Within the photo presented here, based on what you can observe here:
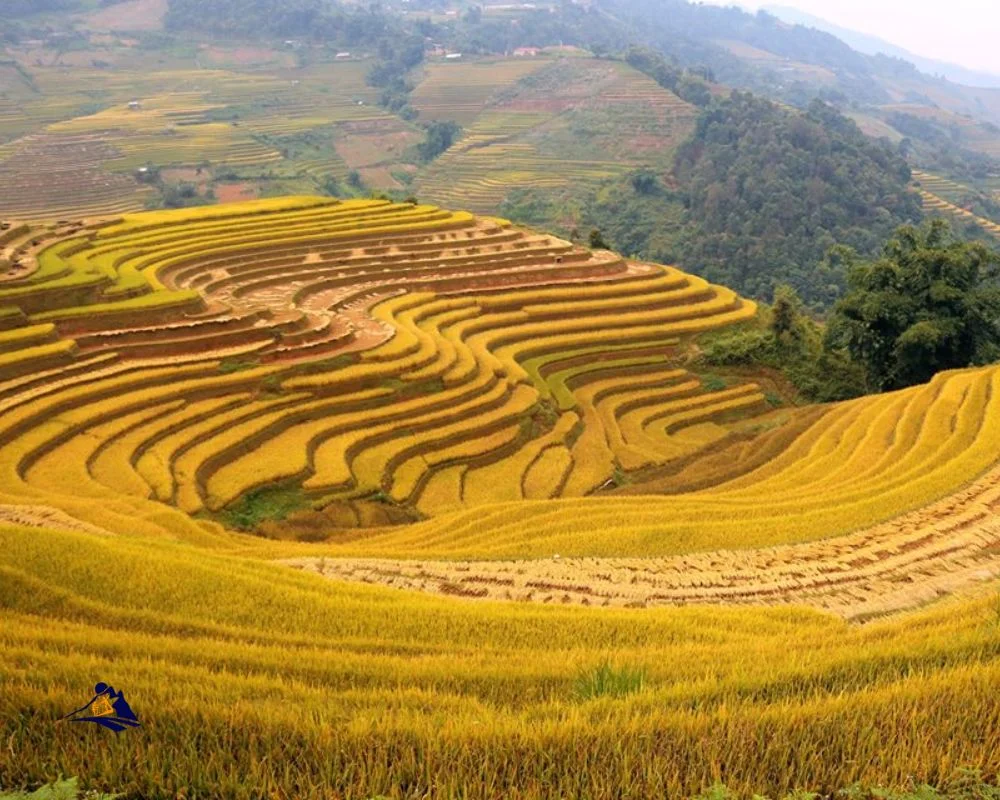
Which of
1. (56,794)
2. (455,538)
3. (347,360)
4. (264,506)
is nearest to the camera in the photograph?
(56,794)

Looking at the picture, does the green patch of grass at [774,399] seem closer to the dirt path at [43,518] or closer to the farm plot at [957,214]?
the dirt path at [43,518]

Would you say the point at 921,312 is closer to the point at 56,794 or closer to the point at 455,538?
the point at 455,538

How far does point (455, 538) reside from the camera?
12.0 meters

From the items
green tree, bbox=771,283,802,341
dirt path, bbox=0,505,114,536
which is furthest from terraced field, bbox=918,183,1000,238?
dirt path, bbox=0,505,114,536

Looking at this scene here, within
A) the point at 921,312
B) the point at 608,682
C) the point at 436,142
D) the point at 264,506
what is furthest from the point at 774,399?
the point at 436,142

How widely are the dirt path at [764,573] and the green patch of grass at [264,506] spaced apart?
5379 mm

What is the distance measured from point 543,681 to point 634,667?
569 mm

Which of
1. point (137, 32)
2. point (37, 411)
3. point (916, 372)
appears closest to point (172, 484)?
point (37, 411)

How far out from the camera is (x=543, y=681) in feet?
14.9

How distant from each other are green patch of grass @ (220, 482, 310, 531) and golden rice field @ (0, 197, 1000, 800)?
5 centimetres

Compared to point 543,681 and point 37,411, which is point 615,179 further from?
point 543,681

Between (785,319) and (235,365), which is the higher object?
(785,319)

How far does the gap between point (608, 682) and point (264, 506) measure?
11.3 metres

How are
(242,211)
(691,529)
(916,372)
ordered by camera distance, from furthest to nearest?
1. (242,211)
2. (916,372)
3. (691,529)
